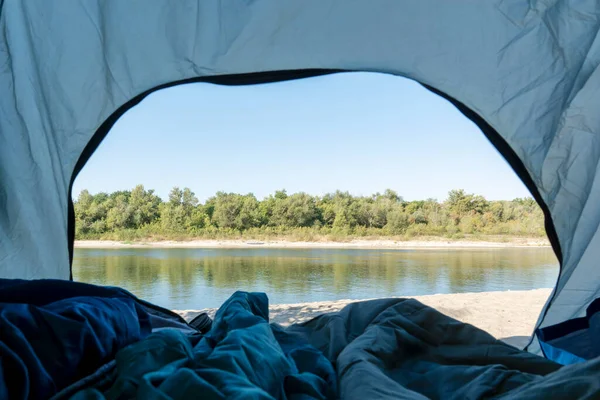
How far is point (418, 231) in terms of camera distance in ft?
41.0

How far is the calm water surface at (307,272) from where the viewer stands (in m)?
8.16

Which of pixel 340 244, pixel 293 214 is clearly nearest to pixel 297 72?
pixel 293 214

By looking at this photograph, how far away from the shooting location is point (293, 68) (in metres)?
1.44

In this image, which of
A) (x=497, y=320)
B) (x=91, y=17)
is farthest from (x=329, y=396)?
(x=497, y=320)

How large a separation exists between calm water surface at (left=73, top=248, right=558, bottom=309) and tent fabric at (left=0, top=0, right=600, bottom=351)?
504 cm

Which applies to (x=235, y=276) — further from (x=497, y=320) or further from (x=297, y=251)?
(x=497, y=320)

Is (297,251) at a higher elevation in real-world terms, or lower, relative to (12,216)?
lower

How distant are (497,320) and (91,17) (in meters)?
2.86

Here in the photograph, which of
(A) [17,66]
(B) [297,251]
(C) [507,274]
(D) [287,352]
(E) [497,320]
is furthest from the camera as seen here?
(B) [297,251]

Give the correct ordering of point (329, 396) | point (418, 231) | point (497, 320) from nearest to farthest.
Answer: point (329, 396) → point (497, 320) → point (418, 231)

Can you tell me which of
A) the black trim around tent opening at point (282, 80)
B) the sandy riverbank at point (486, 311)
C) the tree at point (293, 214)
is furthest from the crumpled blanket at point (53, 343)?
the tree at point (293, 214)

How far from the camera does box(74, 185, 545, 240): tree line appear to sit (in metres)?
9.68

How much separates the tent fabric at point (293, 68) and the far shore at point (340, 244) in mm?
8869

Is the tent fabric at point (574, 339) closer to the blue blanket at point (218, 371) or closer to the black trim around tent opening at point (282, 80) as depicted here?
the black trim around tent opening at point (282, 80)
